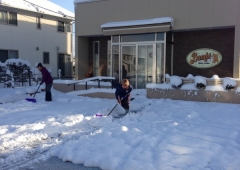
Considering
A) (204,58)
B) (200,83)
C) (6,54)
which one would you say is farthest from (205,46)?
(6,54)

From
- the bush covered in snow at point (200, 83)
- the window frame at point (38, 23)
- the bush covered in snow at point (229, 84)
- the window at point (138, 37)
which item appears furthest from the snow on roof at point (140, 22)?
the window frame at point (38, 23)

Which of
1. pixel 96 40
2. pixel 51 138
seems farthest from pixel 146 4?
pixel 51 138

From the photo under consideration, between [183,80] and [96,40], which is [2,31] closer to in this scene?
[96,40]

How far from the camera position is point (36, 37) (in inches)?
886

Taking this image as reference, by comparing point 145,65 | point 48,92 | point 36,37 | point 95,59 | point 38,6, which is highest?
point 38,6

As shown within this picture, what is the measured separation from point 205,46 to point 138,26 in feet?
11.3

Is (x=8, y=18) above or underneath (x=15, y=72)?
above

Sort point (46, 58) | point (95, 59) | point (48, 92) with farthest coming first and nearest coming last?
1. point (46, 58)
2. point (95, 59)
3. point (48, 92)

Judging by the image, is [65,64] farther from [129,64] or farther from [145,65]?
[145,65]

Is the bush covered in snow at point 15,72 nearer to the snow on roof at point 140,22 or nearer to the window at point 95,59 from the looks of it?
the window at point 95,59

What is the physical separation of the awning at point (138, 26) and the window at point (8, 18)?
9.35 m

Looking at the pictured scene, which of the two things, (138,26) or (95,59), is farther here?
(95,59)

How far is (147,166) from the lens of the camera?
4160mm

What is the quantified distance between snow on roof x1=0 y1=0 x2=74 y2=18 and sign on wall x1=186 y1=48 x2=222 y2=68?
13.8 meters
